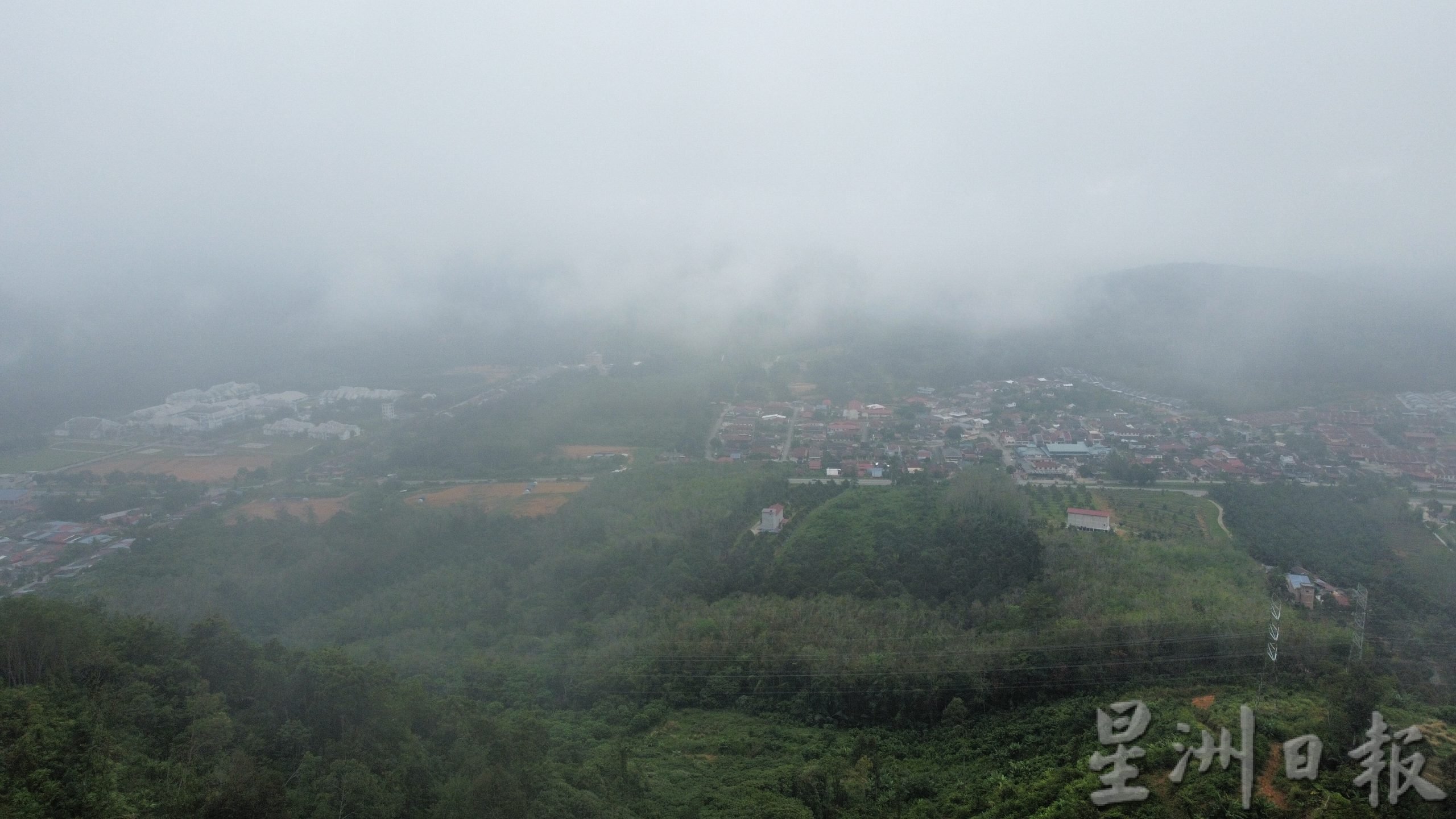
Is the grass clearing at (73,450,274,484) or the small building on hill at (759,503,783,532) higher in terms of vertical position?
the grass clearing at (73,450,274,484)

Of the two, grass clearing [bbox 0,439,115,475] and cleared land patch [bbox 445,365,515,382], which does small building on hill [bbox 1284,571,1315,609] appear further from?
grass clearing [bbox 0,439,115,475]

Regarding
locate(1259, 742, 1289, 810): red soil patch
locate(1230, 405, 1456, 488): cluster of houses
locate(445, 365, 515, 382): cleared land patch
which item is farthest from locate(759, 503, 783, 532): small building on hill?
locate(445, 365, 515, 382): cleared land patch

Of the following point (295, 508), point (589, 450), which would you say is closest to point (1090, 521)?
point (589, 450)

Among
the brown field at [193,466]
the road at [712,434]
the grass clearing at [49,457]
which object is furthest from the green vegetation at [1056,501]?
the grass clearing at [49,457]

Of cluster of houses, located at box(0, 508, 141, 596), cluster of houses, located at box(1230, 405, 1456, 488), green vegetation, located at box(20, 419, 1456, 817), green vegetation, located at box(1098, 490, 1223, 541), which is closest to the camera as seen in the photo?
green vegetation, located at box(20, 419, 1456, 817)

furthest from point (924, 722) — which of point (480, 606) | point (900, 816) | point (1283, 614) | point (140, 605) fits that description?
point (140, 605)

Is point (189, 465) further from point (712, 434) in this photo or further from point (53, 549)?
point (712, 434)
